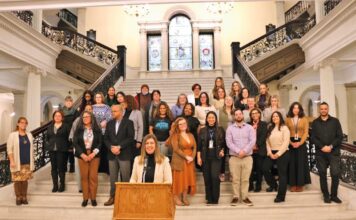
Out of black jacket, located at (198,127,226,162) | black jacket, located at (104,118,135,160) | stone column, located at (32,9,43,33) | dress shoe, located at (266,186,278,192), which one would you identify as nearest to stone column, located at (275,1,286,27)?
stone column, located at (32,9,43,33)

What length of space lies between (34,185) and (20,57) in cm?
509

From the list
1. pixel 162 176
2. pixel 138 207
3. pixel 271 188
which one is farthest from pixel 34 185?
pixel 271 188

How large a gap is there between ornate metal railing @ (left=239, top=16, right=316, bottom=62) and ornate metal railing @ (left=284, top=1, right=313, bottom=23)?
7.31ft

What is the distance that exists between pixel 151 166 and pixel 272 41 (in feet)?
33.4

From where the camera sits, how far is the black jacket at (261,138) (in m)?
6.71

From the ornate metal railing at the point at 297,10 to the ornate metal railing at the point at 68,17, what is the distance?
382 inches

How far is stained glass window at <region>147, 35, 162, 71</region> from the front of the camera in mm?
18203

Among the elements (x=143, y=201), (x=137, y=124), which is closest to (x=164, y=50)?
(x=137, y=124)

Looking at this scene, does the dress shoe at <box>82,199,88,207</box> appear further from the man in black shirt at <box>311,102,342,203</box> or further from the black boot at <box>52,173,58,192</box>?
the man in black shirt at <box>311,102,342,203</box>

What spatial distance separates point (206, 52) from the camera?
18.2 metres

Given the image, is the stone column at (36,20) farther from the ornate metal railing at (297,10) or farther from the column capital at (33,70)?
the ornate metal railing at (297,10)

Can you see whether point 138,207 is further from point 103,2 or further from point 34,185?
point 103,2

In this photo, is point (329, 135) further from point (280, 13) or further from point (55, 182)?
point (280, 13)

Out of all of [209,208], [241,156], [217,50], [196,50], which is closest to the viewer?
[209,208]
